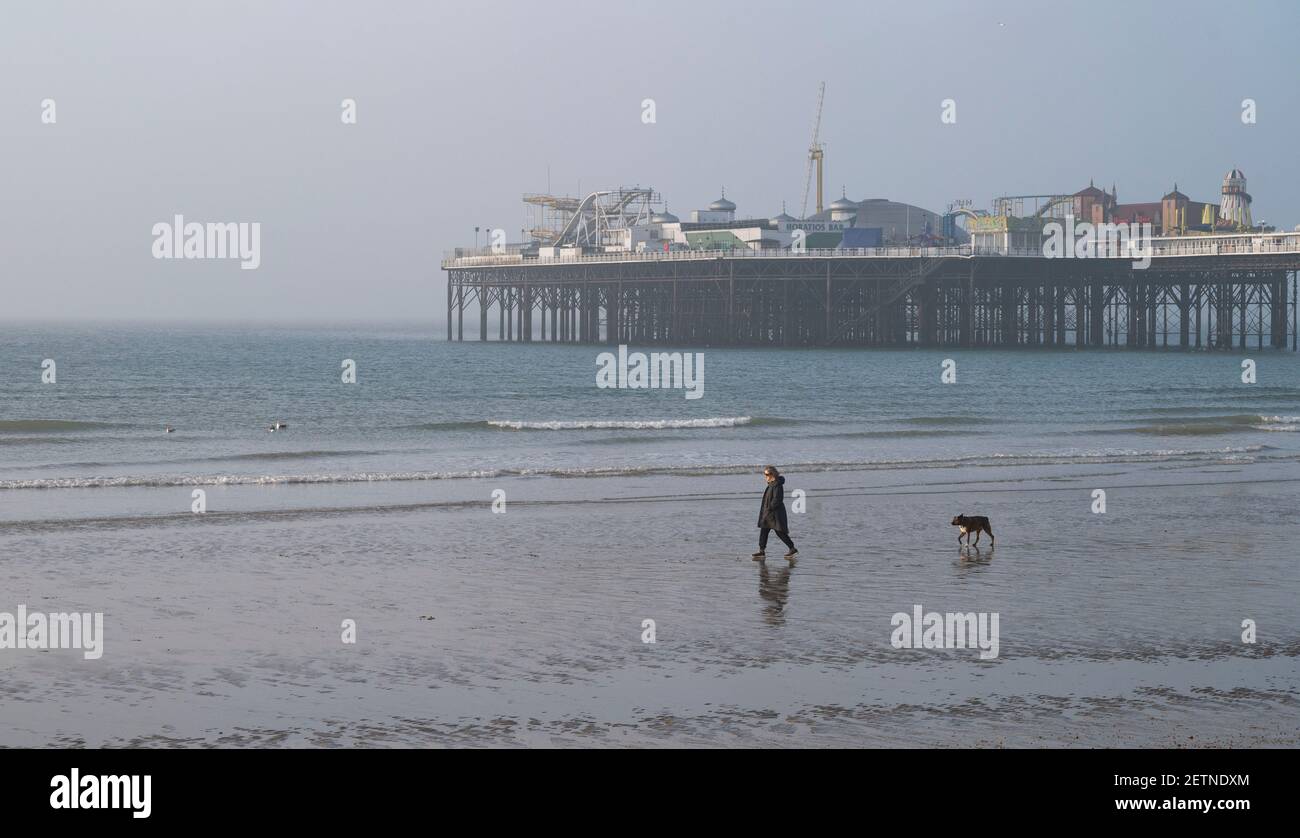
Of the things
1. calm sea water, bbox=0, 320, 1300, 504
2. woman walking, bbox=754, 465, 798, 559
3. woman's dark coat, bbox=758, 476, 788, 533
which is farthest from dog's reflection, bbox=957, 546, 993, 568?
calm sea water, bbox=0, 320, 1300, 504

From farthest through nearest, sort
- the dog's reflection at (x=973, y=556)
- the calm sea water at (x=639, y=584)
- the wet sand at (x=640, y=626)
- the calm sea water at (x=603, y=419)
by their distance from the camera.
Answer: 1. the calm sea water at (x=603, y=419)
2. the dog's reflection at (x=973, y=556)
3. the calm sea water at (x=639, y=584)
4. the wet sand at (x=640, y=626)

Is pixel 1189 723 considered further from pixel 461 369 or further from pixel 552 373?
pixel 461 369

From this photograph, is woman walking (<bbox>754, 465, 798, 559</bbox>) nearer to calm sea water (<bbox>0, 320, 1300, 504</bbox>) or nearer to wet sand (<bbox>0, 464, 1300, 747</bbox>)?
wet sand (<bbox>0, 464, 1300, 747</bbox>)

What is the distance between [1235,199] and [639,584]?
11070 centimetres

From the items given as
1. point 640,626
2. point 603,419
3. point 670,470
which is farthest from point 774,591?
point 603,419

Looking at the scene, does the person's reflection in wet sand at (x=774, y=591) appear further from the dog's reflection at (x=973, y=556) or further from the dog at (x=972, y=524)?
the dog at (x=972, y=524)

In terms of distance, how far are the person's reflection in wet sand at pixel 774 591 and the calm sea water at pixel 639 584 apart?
0.08m

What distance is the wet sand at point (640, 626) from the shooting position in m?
9.18

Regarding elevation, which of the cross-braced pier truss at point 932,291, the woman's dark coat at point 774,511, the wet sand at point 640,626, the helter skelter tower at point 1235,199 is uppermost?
the helter skelter tower at point 1235,199

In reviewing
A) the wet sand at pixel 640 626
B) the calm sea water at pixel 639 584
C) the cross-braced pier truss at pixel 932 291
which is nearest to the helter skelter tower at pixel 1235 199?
the cross-braced pier truss at pixel 932 291

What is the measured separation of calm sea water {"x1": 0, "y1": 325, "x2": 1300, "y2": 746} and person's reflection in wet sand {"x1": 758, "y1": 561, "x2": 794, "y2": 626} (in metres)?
0.08

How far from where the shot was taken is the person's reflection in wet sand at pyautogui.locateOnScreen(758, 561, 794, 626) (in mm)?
12852
